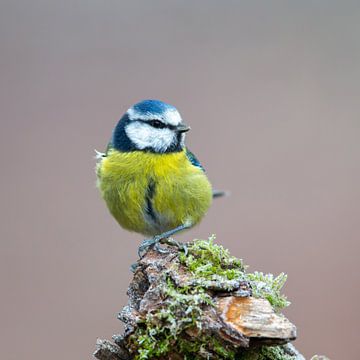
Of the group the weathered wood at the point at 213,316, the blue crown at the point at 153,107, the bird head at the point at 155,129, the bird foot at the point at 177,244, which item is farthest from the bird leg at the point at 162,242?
the blue crown at the point at 153,107

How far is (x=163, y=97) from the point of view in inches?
178

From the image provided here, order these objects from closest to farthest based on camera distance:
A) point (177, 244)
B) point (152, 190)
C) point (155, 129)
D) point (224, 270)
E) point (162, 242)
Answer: point (224, 270)
point (177, 244)
point (162, 242)
point (152, 190)
point (155, 129)

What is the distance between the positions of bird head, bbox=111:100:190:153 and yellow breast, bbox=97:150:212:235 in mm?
39

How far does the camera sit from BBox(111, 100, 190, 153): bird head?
92.4 inches

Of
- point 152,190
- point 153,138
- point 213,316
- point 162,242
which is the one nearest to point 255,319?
point 213,316

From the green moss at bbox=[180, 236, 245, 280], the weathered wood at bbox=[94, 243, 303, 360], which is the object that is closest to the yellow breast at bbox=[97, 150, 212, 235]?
the green moss at bbox=[180, 236, 245, 280]

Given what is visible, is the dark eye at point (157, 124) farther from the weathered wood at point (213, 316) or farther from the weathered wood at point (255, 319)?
the weathered wood at point (255, 319)

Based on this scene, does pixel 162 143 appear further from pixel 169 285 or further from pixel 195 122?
pixel 195 122

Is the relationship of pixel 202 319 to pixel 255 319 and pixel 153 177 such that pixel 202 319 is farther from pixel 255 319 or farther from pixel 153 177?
pixel 153 177

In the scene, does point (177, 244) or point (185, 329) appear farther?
point (177, 244)

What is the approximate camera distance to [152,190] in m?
2.26

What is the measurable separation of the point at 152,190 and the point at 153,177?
0.17ft

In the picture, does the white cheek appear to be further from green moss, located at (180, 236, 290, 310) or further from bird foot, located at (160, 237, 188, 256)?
green moss, located at (180, 236, 290, 310)

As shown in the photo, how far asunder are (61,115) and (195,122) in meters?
1.08
